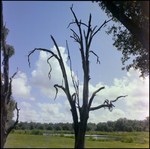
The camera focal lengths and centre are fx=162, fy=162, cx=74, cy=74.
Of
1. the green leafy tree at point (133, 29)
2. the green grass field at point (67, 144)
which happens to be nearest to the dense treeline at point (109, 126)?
the green grass field at point (67, 144)

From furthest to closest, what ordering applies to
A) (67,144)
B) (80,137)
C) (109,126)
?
1. (109,126)
2. (67,144)
3. (80,137)

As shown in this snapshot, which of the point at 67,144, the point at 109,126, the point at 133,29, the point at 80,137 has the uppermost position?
the point at 133,29

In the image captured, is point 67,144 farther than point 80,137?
Yes

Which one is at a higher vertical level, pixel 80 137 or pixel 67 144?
pixel 80 137

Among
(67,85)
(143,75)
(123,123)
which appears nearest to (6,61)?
(67,85)

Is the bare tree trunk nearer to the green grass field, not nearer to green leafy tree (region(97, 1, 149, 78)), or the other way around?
the green grass field

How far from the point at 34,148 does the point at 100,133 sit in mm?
15378

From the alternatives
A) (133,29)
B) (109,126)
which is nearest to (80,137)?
(133,29)

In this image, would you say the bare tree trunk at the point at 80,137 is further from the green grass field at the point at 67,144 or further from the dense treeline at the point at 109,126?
the dense treeline at the point at 109,126

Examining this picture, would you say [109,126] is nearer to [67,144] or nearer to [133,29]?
[67,144]

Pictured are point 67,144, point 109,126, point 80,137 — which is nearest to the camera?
point 80,137

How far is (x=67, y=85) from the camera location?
689 cm

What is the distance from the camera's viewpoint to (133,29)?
6.55 meters

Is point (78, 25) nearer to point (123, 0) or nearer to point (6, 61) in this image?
point (123, 0)
